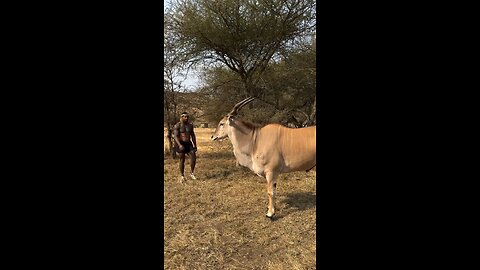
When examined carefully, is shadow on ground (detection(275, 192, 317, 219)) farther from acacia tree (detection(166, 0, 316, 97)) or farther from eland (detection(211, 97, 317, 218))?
acacia tree (detection(166, 0, 316, 97))

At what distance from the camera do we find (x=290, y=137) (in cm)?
470

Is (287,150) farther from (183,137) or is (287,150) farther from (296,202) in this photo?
(183,137)

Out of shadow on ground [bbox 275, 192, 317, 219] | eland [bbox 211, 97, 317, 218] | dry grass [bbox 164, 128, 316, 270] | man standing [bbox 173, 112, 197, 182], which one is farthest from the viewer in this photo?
man standing [bbox 173, 112, 197, 182]

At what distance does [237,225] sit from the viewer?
4.32 metres

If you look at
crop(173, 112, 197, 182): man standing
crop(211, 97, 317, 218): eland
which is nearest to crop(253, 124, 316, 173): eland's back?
crop(211, 97, 317, 218): eland

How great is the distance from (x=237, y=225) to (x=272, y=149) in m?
1.26

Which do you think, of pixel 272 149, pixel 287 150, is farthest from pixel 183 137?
pixel 287 150

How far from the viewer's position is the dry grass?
333 centimetres

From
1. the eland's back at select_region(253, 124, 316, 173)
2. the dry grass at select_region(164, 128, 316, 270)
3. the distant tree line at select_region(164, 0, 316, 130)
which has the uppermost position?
the distant tree line at select_region(164, 0, 316, 130)

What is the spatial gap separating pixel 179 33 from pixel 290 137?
15.7ft

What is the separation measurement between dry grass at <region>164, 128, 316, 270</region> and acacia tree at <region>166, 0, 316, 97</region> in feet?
11.4

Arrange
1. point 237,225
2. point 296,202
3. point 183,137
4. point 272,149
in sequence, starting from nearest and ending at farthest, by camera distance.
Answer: point 237,225
point 272,149
point 296,202
point 183,137

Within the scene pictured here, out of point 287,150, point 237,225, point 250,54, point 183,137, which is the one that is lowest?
point 237,225

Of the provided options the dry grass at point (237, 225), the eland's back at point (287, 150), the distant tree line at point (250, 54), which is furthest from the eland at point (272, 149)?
the distant tree line at point (250, 54)
